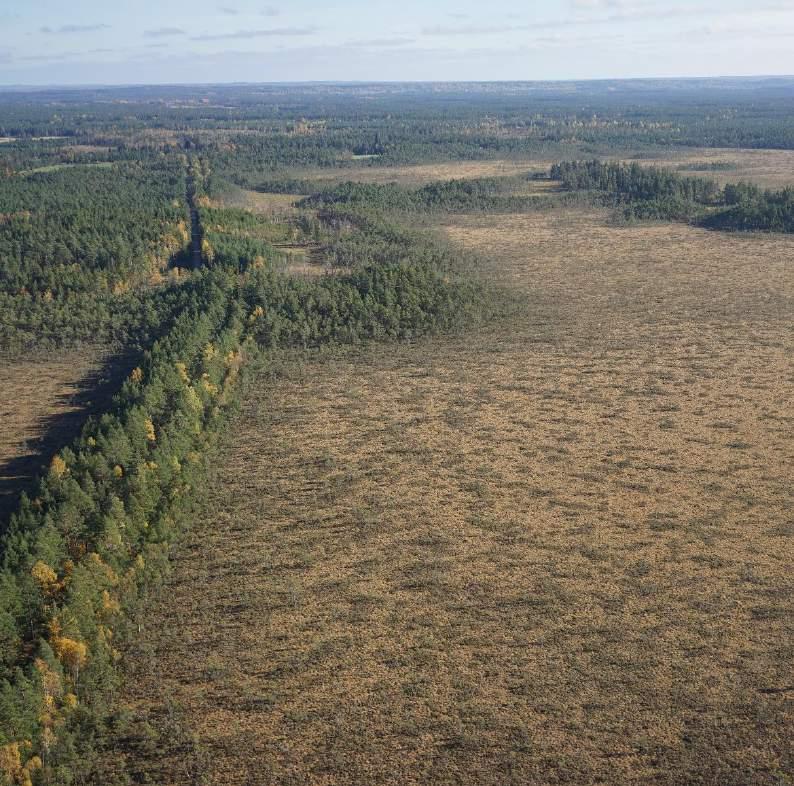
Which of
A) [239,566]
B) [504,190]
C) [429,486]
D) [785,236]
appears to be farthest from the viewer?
[504,190]

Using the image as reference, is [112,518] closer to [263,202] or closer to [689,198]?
[263,202]

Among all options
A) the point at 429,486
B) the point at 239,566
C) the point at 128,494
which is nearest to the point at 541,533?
the point at 429,486

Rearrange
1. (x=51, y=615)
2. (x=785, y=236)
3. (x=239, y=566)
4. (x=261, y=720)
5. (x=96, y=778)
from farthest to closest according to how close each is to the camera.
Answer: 1. (x=785, y=236)
2. (x=239, y=566)
3. (x=51, y=615)
4. (x=261, y=720)
5. (x=96, y=778)

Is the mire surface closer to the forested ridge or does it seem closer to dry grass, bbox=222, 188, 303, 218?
the forested ridge

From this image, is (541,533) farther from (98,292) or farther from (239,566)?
(98,292)

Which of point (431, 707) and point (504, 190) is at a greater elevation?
point (504, 190)

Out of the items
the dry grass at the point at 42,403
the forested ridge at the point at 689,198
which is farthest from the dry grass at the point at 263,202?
the dry grass at the point at 42,403

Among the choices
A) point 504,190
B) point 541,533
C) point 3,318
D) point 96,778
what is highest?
point 504,190
